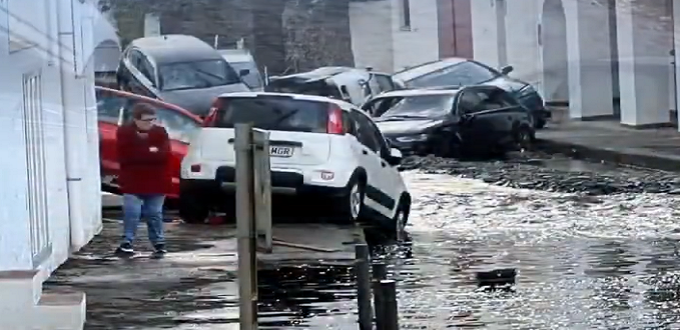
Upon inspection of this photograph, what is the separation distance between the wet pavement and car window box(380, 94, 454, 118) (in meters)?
0.37

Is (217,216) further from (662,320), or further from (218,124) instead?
(662,320)

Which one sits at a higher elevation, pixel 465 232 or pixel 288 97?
pixel 288 97

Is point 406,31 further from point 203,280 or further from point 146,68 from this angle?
point 203,280

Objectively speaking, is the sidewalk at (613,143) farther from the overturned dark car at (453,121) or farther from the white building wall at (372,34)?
the white building wall at (372,34)

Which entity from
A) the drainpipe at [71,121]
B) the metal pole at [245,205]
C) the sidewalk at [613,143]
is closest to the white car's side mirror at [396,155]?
the sidewalk at [613,143]

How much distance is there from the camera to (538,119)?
707cm

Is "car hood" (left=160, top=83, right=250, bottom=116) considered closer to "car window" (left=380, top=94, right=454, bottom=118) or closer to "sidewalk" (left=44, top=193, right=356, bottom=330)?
"sidewalk" (left=44, top=193, right=356, bottom=330)

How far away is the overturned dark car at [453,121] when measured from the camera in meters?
A: 6.74

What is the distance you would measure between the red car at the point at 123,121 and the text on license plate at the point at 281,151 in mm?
319

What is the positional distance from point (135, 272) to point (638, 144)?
3.26m

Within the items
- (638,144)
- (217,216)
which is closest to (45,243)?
(217,216)

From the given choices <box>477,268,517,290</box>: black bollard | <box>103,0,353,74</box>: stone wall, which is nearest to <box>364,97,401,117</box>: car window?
<box>103,0,353,74</box>: stone wall

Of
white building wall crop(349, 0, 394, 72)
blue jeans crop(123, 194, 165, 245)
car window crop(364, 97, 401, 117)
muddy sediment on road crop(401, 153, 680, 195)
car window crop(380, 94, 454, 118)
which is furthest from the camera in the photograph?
muddy sediment on road crop(401, 153, 680, 195)

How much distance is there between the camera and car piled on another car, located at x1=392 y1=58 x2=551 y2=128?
21.9 ft
